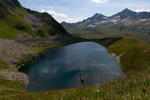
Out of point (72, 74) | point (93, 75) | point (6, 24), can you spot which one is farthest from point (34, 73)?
point (6, 24)

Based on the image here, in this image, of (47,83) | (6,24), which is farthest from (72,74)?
(6,24)

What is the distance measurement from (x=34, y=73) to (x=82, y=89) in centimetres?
6766

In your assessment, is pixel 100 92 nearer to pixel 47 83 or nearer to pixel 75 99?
pixel 75 99

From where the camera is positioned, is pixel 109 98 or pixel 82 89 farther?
pixel 82 89

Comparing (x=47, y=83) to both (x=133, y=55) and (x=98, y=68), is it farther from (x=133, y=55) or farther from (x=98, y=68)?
(x=133, y=55)

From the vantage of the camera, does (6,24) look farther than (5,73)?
Yes

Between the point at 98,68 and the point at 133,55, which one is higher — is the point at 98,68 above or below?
below

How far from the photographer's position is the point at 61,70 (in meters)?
78.1

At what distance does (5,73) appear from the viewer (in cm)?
6331

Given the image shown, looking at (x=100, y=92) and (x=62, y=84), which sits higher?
(x=100, y=92)

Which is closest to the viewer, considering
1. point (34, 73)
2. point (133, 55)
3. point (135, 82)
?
point (135, 82)

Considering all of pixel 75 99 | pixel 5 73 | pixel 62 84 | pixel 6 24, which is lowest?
pixel 62 84

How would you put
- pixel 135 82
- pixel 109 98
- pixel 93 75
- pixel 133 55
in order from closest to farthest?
pixel 109 98 → pixel 135 82 → pixel 93 75 → pixel 133 55

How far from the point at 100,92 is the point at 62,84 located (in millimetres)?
52756
